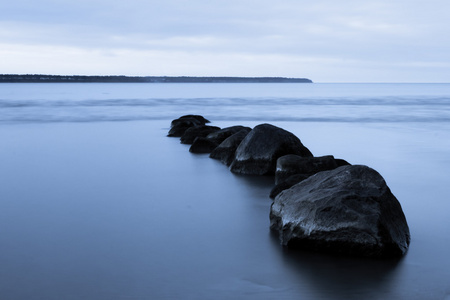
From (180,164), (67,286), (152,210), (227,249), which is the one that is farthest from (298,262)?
(180,164)

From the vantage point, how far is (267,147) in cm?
823

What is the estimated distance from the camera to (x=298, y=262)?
4.49m

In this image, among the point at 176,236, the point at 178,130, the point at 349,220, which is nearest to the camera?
the point at 349,220

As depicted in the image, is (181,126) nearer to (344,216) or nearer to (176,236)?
(176,236)

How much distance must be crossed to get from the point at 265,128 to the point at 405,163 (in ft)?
13.4

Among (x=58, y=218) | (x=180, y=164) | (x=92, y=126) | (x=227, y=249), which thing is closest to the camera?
(x=227, y=249)

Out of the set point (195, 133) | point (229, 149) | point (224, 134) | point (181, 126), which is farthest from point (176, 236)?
point (181, 126)

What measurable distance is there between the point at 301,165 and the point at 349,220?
280 cm

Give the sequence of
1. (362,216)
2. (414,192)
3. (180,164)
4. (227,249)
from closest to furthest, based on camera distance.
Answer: (362,216) → (227,249) → (414,192) → (180,164)

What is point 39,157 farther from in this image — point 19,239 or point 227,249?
point 227,249

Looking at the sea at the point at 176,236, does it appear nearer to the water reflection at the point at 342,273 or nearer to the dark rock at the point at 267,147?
the water reflection at the point at 342,273

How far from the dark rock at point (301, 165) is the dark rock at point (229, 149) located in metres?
2.33

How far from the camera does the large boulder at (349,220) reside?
14.5 feet

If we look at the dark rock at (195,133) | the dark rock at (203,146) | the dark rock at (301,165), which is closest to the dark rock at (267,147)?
the dark rock at (301,165)
